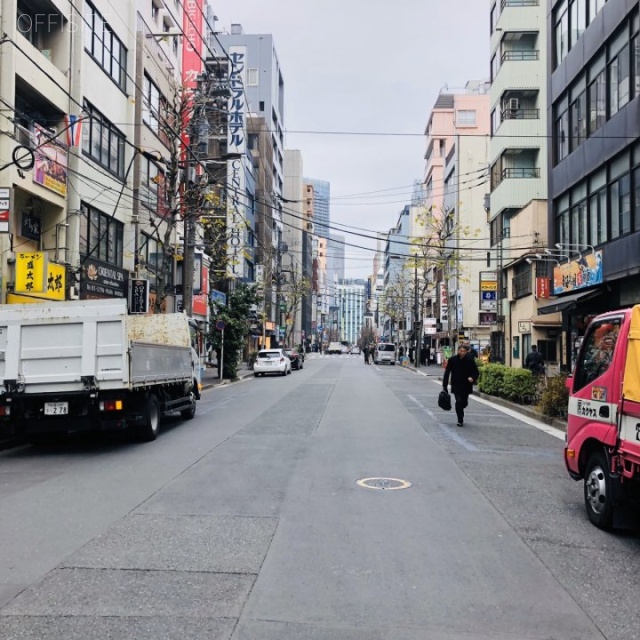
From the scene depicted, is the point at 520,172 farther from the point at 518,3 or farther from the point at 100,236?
the point at 100,236

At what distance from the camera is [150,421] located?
1207cm

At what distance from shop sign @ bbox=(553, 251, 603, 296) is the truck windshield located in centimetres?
1476

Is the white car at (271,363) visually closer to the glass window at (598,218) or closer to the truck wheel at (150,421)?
the glass window at (598,218)

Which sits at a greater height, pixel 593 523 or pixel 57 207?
pixel 57 207

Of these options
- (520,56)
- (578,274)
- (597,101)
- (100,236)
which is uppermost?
(520,56)

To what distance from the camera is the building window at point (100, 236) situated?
24.5m

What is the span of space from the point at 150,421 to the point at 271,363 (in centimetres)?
2572

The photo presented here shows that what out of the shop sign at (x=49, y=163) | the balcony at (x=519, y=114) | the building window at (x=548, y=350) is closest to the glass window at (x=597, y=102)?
the building window at (x=548, y=350)

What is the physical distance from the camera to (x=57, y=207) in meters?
22.3

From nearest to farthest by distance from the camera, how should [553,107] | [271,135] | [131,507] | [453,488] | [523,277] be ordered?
[131,507]
[453,488]
[553,107]
[523,277]
[271,135]

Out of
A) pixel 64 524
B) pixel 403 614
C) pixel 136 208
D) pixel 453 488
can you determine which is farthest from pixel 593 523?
pixel 136 208

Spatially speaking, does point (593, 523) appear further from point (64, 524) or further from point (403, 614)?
point (64, 524)

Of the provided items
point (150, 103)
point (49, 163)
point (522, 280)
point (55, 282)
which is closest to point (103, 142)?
point (150, 103)

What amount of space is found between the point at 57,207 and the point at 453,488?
61.0 feet
